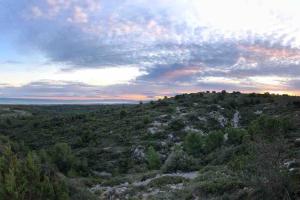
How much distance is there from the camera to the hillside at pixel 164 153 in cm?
895

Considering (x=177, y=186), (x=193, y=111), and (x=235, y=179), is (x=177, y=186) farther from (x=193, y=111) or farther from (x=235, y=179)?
(x=193, y=111)

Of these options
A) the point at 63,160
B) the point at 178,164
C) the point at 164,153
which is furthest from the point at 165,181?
the point at 164,153

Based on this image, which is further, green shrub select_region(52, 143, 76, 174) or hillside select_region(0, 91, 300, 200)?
green shrub select_region(52, 143, 76, 174)

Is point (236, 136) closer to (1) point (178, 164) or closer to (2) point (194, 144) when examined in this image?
(2) point (194, 144)

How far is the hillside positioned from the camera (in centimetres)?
895

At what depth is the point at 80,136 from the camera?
42.0 meters

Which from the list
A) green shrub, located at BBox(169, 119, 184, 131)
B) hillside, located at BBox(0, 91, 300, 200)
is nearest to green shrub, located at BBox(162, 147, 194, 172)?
hillside, located at BBox(0, 91, 300, 200)

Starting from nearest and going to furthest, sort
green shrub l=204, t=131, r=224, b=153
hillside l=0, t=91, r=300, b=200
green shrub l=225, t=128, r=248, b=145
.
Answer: hillside l=0, t=91, r=300, b=200 < green shrub l=225, t=128, r=248, b=145 < green shrub l=204, t=131, r=224, b=153

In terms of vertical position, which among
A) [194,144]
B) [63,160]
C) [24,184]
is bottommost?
[63,160]

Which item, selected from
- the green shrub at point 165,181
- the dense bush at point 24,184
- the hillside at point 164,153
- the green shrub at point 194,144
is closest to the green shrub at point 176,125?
the hillside at point 164,153

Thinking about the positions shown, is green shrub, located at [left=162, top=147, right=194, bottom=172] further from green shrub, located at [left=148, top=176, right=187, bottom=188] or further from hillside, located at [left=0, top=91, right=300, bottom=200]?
green shrub, located at [left=148, top=176, right=187, bottom=188]

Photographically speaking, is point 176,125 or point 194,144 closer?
point 194,144

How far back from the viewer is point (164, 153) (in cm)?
3209

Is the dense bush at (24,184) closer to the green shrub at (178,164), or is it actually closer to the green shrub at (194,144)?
the green shrub at (178,164)
